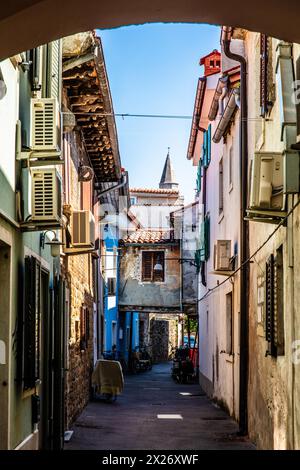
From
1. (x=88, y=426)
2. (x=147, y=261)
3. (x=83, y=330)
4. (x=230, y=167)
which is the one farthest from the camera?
(x=147, y=261)

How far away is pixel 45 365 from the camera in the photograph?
11031mm

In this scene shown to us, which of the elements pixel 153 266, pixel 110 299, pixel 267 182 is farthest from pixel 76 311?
pixel 153 266

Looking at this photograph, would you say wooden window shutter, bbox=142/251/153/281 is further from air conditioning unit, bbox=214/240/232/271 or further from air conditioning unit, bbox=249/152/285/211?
air conditioning unit, bbox=249/152/285/211

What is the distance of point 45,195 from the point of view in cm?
896

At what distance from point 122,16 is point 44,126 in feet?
14.6

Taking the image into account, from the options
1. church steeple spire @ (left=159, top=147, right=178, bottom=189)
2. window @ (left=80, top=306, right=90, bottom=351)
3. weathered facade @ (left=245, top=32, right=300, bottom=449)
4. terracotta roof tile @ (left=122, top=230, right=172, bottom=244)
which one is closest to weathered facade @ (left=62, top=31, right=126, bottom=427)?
window @ (left=80, top=306, right=90, bottom=351)

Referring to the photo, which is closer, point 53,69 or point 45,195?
point 45,195

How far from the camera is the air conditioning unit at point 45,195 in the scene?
29.0 feet

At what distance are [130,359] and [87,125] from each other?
2202cm

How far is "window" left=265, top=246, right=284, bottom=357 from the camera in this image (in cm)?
966

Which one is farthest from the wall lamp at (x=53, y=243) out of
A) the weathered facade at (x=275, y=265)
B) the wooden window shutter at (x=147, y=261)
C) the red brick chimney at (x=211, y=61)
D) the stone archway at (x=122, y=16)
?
the wooden window shutter at (x=147, y=261)

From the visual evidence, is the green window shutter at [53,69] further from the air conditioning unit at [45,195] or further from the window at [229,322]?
the window at [229,322]

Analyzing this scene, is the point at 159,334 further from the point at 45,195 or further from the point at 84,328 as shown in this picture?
the point at 45,195
